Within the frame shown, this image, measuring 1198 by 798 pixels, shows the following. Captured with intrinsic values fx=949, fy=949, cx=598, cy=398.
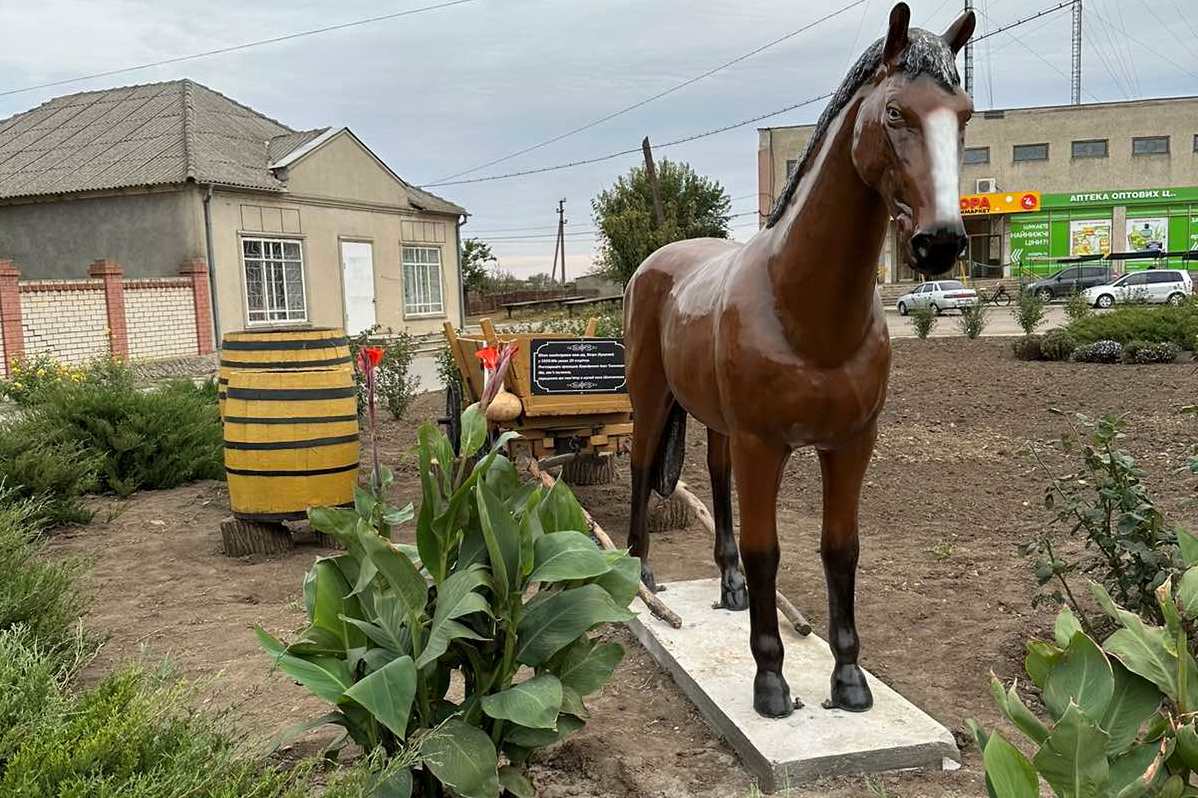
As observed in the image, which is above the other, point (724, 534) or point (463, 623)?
point (463, 623)

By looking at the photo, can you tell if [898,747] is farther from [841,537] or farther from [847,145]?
[847,145]

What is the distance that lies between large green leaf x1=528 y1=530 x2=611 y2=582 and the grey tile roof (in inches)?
685

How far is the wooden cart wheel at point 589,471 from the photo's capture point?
7.08m

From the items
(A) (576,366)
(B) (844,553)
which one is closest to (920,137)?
(B) (844,553)

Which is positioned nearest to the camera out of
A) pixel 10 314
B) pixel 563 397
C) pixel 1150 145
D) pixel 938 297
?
pixel 563 397

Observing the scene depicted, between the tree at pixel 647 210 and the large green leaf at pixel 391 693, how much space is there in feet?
92.1

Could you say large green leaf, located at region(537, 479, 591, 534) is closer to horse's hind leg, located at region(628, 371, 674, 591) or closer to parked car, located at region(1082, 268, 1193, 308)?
horse's hind leg, located at region(628, 371, 674, 591)

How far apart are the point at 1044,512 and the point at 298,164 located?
60.1ft

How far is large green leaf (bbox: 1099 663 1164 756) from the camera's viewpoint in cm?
147

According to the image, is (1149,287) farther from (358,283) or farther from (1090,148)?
(358,283)

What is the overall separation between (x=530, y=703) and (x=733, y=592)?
73.3 inches

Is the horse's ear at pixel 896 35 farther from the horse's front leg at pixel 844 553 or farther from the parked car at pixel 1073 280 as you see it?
the parked car at pixel 1073 280

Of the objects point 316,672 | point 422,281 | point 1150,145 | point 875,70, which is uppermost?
point 1150,145

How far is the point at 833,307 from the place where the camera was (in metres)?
2.72
